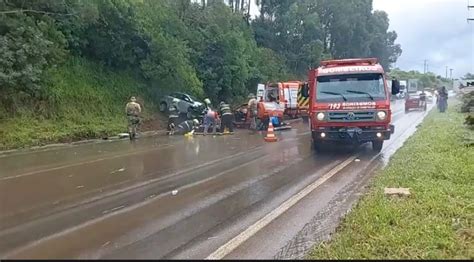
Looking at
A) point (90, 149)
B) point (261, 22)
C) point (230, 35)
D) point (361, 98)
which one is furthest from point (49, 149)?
point (261, 22)

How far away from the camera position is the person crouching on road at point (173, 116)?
2492cm

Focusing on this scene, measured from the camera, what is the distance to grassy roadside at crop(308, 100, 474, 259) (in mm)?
5324

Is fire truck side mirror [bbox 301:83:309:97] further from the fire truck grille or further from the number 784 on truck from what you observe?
the fire truck grille

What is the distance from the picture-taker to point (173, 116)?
25484mm

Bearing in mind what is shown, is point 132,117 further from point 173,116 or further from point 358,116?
point 358,116

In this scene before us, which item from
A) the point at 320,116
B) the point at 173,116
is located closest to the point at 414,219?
the point at 320,116

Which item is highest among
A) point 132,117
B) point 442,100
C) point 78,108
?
point 78,108

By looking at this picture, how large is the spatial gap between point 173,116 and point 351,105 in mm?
12826

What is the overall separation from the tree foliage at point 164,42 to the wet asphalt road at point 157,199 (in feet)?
18.0

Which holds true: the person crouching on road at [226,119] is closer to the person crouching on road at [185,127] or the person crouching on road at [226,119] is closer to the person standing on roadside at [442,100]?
the person crouching on road at [185,127]

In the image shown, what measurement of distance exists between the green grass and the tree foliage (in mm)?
659

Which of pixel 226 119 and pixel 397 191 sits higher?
pixel 226 119

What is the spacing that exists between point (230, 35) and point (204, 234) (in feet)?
93.9

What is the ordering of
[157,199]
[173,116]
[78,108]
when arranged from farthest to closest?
[173,116] < [78,108] < [157,199]
